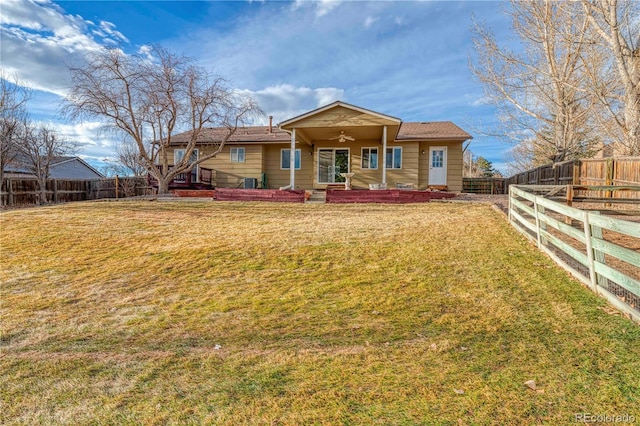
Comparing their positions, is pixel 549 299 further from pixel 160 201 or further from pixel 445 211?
pixel 160 201

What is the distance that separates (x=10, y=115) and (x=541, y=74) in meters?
25.9

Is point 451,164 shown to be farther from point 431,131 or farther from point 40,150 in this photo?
point 40,150

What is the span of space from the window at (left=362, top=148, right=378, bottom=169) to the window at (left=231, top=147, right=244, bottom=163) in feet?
21.2

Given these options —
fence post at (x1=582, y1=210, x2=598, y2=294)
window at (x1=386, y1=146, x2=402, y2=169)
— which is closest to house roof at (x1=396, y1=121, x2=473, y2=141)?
window at (x1=386, y1=146, x2=402, y2=169)

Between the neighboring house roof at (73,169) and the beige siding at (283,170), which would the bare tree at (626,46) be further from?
the neighboring house roof at (73,169)

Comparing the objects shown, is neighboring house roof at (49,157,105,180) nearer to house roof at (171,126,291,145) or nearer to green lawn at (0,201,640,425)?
house roof at (171,126,291,145)

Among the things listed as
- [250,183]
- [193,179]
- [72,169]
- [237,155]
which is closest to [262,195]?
[250,183]

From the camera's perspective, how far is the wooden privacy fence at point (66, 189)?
16.4 meters

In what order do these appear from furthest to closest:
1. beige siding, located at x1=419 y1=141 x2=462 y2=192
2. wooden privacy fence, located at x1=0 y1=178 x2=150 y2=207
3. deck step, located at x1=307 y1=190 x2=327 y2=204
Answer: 1. wooden privacy fence, located at x1=0 y1=178 x2=150 y2=207
2. beige siding, located at x1=419 y1=141 x2=462 y2=192
3. deck step, located at x1=307 y1=190 x2=327 y2=204

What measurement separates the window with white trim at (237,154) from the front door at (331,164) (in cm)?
421

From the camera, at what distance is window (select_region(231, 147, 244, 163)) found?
17.6 meters

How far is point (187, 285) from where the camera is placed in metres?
4.82

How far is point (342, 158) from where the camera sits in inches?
667

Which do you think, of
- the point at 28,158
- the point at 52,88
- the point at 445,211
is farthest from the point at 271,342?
the point at 28,158
